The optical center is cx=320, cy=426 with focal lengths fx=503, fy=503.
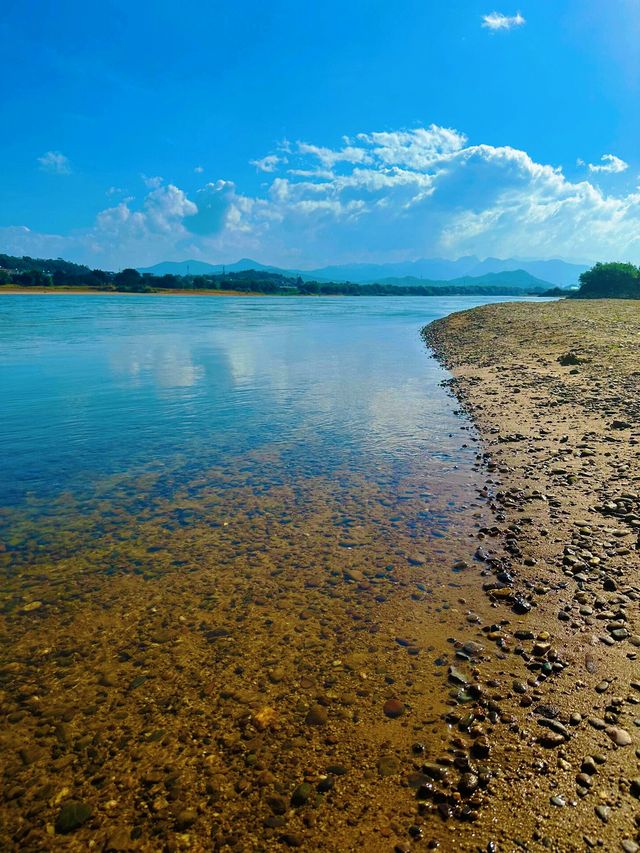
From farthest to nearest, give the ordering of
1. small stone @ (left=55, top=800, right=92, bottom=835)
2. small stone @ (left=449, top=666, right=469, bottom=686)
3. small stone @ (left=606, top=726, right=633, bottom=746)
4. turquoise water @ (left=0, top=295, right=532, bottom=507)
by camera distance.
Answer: turquoise water @ (left=0, top=295, right=532, bottom=507) < small stone @ (left=449, top=666, right=469, bottom=686) < small stone @ (left=606, top=726, right=633, bottom=746) < small stone @ (left=55, top=800, right=92, bottom=835)

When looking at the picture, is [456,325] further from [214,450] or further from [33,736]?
[33,736]

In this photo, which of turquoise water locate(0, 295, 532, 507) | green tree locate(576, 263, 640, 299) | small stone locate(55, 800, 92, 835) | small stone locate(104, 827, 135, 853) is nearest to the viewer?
small stone locate(104, 827, 135, 853)

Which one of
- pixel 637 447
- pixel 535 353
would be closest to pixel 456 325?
pixel 535 353

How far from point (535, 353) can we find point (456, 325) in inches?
1214

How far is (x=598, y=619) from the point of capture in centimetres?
674

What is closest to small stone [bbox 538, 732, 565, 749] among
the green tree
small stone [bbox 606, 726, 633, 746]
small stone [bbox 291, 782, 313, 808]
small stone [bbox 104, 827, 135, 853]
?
small stone [bbox 606, 726, 633, 746]

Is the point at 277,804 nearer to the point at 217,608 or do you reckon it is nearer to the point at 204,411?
the point at 217,608

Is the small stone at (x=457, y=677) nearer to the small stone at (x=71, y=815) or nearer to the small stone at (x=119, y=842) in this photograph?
the small stone at (x=119, y=842)

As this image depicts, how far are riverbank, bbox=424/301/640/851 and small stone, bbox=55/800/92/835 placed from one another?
349 cm

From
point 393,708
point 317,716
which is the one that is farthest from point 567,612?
point 317,716

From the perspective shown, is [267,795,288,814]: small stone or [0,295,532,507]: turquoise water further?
[0,295,532,507]: turquoise water

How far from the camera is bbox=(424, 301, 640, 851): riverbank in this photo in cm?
425

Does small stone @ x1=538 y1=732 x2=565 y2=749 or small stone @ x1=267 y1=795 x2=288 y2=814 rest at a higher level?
small stone @ x1=538 y1=732 x2=565 y2=749

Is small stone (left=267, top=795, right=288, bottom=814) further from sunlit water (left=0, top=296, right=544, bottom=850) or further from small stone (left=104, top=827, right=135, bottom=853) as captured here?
small stone (left=104, top=827, right=135, bottom=853)
